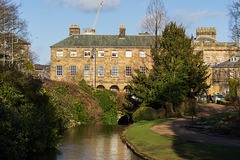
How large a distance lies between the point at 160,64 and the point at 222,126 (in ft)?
48.5

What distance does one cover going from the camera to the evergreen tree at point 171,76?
30500mm

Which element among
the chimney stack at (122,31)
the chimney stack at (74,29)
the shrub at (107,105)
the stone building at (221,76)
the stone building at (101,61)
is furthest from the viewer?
the stone building at (221,76)

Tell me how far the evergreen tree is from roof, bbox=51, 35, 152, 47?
21.4 m

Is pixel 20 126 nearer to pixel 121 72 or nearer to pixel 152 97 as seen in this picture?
pixel 152 97

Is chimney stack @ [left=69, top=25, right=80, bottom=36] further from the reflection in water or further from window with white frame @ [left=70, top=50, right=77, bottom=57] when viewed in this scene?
the reflection in water

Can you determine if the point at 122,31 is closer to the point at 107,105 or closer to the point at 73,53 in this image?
the point at 73,53

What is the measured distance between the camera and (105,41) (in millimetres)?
55656

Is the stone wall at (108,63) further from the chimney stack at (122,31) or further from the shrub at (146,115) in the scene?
the shrub at (146,115)

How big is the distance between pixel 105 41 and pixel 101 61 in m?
3.85

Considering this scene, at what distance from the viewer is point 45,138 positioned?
16297mm

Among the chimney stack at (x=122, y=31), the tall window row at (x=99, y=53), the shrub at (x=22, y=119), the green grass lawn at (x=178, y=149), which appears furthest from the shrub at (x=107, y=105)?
the chimney stack at (x=122, y=31)

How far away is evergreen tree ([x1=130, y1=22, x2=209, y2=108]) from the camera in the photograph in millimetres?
30500

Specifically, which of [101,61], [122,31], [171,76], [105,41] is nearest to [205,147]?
[171,76]

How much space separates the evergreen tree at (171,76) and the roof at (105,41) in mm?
21377
